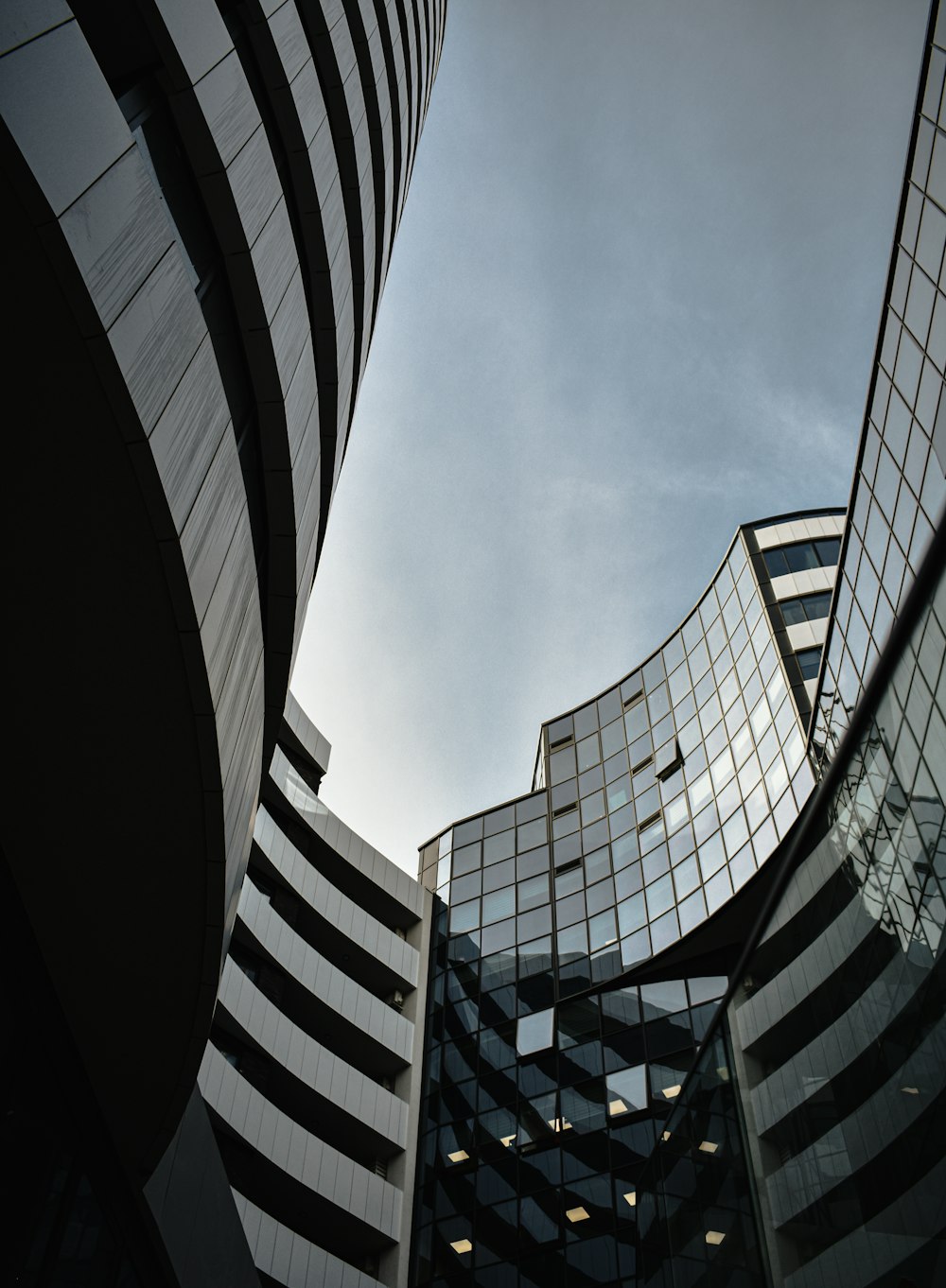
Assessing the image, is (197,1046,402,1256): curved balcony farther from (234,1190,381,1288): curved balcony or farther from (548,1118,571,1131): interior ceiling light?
(548,1118,571,1131): interior ceiling light

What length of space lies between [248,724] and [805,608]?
22403 mm

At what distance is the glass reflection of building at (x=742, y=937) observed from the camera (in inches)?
157

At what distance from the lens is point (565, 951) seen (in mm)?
31016

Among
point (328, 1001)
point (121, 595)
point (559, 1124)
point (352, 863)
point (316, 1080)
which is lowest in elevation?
point (121, 595)

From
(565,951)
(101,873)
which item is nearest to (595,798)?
(565,951)

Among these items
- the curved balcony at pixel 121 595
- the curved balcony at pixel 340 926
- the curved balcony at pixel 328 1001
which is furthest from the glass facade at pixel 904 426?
the curved balcony at pixel 340 926

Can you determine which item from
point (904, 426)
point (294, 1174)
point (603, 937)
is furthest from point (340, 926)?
point (904, 426)

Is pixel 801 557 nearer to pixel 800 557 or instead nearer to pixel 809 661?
pixel 800 557

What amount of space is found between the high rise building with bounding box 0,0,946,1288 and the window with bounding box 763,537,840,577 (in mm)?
5527

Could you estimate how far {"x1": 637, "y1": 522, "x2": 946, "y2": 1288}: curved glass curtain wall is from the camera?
371 cm

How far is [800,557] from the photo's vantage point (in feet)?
103

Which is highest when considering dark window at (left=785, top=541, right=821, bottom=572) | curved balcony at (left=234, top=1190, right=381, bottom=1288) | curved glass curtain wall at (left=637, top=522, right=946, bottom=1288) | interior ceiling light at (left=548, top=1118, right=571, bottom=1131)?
dark window at (left=785, top=541, right=821, bottom=572)

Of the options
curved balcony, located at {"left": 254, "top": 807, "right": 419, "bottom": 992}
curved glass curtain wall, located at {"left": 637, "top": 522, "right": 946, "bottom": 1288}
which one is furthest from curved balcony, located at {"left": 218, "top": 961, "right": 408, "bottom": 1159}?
curved glass curtain wall, located at {"left": 637, "top": 522, "right": 946, "bottom": 1288}

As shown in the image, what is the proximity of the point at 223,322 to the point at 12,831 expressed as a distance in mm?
4992
